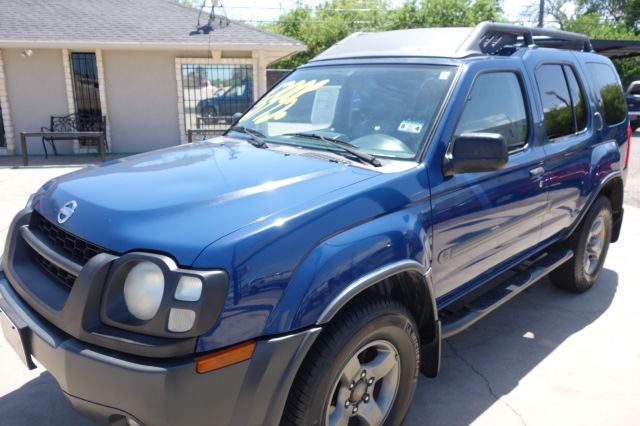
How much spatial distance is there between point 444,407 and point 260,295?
66.1 inches

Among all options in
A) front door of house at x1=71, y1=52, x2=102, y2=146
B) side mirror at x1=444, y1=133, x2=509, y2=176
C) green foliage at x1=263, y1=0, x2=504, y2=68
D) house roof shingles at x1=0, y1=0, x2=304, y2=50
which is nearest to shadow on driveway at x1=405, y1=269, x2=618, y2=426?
side mirror at x1=444, y1=133, x2=509, y2=176

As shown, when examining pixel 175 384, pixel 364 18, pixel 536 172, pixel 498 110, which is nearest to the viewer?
pixel 175 384

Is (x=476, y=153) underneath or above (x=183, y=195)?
above

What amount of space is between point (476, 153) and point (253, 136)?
4.68 ft

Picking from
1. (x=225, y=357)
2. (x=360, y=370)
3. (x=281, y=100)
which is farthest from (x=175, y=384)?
(x=281, y=100)

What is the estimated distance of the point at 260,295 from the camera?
189cm

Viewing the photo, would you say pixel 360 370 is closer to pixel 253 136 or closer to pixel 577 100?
pixel 253 136

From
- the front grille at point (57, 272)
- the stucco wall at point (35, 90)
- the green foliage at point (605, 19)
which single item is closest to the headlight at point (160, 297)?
the front grille at point (57, 272)

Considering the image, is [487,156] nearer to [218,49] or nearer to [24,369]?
[24,369]

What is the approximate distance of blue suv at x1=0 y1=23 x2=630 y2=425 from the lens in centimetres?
185

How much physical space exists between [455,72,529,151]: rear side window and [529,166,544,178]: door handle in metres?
0.18

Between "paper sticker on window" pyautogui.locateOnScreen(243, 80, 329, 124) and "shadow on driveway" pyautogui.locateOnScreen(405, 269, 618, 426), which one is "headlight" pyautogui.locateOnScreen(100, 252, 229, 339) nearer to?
"shadow on driveway" pyautogui.locateOnScreen(405, 269, 618, 426)

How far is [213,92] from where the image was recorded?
1445cm

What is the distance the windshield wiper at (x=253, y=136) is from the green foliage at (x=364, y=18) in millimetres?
32068
